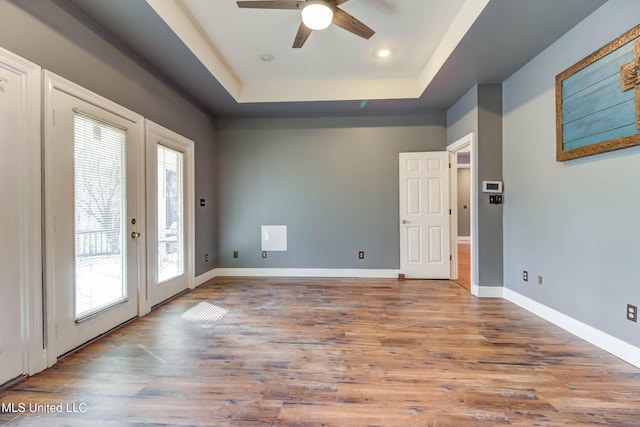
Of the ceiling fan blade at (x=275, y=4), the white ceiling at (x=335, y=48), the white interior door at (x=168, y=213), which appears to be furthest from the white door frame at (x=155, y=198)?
the ceiling fan blade at (x=275, y=4)

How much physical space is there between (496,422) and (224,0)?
3644mm

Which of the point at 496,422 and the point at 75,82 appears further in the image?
the point at 75,82

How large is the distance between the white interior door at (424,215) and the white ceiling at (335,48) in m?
0.93

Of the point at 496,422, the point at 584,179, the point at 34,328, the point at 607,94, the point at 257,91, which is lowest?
the point at 496,422

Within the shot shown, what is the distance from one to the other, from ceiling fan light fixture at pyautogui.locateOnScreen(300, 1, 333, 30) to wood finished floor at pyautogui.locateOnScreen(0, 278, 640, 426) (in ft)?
8.84

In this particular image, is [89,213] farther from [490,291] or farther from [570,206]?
[490,291]

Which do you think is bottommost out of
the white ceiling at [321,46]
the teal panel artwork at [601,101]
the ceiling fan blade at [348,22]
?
the teal panel artwork at [601,101]

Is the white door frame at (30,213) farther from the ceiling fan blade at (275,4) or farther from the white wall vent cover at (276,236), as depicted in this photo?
the white wall vent cover at (276,236)

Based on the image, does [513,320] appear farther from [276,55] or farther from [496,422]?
[276,55]

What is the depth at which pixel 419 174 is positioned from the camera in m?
4.42

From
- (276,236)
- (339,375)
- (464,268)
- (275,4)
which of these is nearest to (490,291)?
(464,268)

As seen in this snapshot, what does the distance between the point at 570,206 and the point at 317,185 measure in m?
3.19

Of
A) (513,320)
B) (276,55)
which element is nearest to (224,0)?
(276,55)

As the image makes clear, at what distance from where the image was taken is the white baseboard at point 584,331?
2.00 meters
